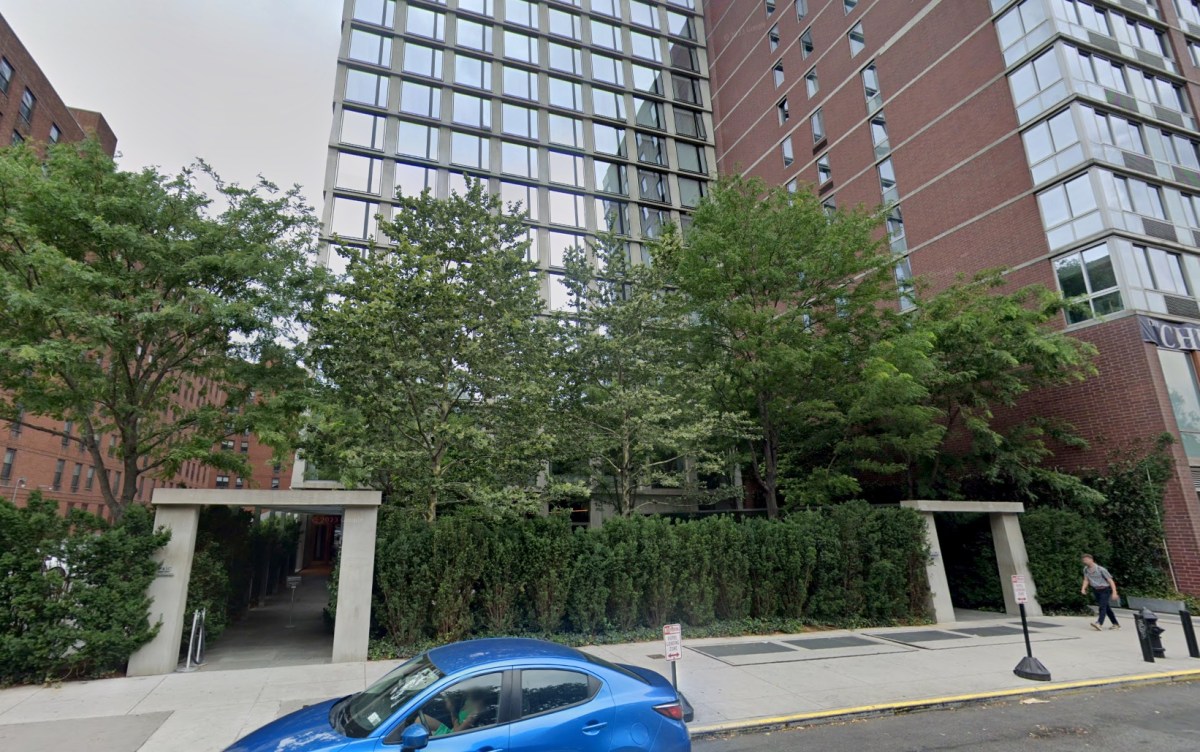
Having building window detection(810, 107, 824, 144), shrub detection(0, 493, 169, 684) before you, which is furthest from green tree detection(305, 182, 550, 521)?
building window detection(810, 107, 824, 144)

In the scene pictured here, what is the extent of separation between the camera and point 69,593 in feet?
29.3

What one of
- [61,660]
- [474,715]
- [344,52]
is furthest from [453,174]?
[474,715]

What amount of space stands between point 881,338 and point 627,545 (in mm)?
9716

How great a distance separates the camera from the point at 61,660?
873 cm

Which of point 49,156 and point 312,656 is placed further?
point 49,156

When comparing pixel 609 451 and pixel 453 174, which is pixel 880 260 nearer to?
pixel 609 451

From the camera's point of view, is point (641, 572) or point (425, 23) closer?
point (641, 572)

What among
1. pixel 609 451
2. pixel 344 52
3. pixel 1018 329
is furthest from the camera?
pixel 344 52

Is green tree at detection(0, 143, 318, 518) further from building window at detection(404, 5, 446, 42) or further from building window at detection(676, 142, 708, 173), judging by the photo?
building window at detection(676, 142, 708, 173)

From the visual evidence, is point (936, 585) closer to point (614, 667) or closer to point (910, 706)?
point (910, 706)

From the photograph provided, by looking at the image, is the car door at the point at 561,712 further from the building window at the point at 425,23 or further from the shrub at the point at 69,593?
the building window at the point at 425,23

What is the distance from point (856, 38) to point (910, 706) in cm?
3098

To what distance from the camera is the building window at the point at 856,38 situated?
29.0 m

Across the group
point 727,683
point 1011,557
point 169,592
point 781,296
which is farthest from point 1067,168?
point 169,592
